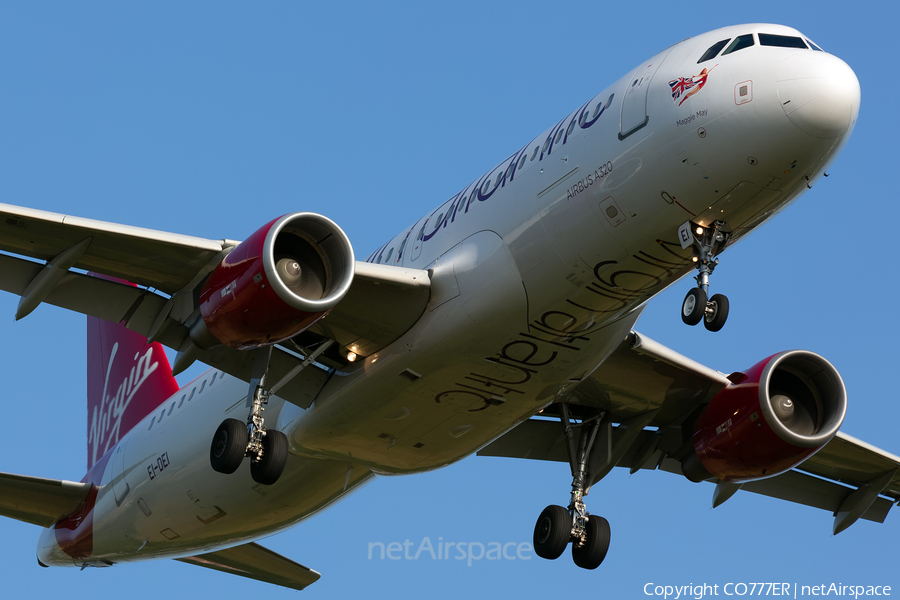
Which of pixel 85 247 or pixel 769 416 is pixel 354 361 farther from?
pixel 769 416

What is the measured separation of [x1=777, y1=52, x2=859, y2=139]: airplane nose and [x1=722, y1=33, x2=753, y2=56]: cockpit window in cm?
73

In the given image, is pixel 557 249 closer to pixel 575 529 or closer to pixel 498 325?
pixel 498 325

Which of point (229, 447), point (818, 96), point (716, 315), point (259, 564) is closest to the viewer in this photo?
point (818, 96)

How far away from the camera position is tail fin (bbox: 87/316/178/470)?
2561cm

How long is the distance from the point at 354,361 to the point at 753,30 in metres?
7.58

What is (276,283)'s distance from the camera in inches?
646

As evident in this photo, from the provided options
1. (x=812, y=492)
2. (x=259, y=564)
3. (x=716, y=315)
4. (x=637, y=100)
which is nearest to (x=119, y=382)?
(x=259, y=564)

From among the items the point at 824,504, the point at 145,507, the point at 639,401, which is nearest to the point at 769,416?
the point at 639,401

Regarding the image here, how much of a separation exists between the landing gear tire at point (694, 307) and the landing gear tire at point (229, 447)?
6.89 meters

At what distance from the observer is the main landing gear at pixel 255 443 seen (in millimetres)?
18250

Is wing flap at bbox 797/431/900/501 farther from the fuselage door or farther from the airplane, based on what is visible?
the fuselage door

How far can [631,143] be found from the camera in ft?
53.0

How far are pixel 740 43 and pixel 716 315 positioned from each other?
11.7 ft

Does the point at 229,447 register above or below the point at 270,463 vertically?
above
